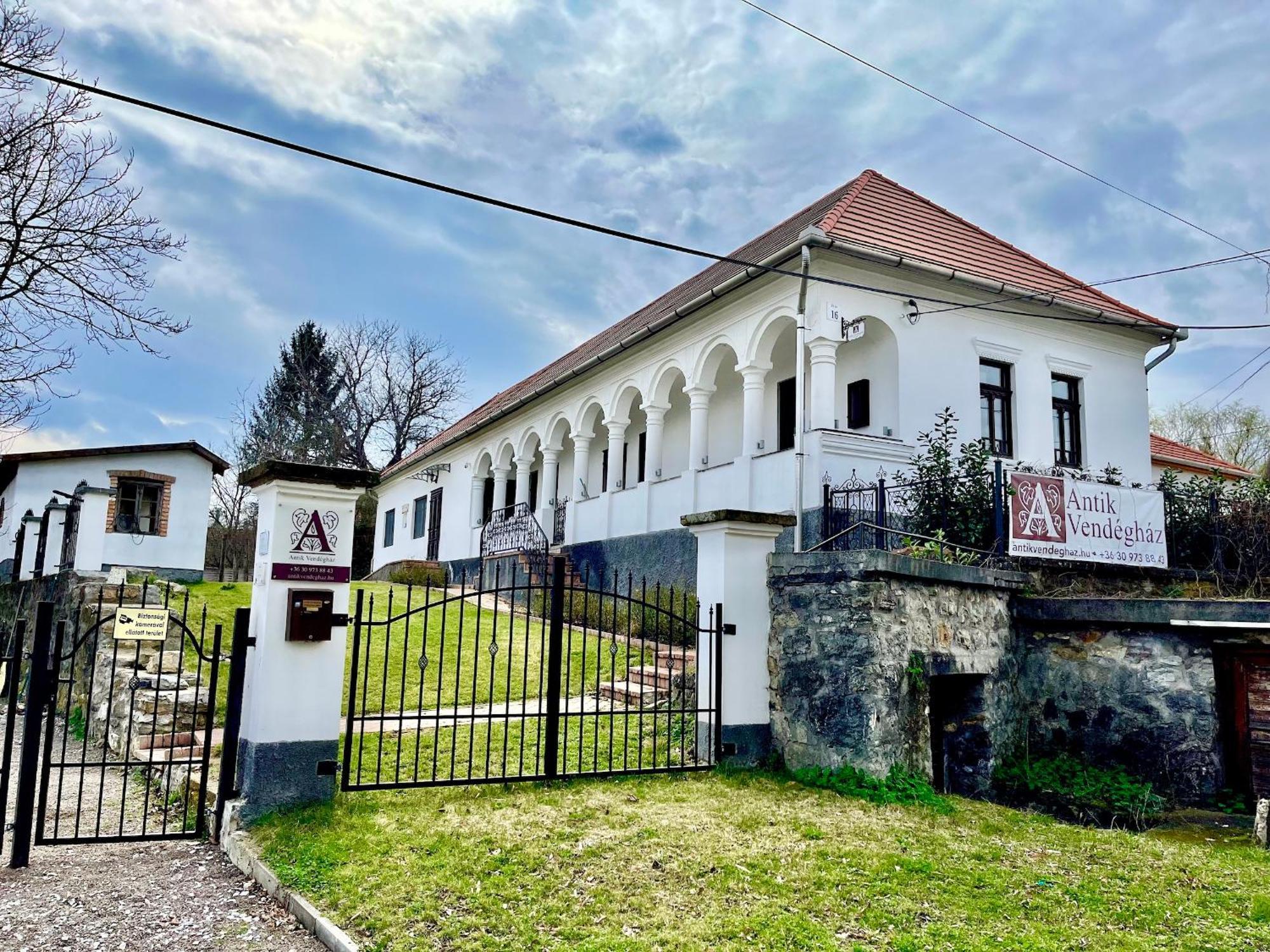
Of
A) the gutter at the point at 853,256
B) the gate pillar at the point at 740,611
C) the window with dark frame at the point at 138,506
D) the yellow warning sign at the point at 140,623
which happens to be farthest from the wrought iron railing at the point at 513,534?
the yellow warning sign at the point at 140,623

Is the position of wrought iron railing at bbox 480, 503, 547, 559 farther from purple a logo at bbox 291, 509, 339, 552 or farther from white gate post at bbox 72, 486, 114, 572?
purple a logo at bbox 291, 509, 339, 552

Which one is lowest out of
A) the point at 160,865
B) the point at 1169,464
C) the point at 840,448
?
the point at 160,865

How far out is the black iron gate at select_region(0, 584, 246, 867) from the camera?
5.25m

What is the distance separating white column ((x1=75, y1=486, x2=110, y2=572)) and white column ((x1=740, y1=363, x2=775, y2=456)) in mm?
9282

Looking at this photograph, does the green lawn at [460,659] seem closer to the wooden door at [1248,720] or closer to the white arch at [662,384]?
the white arch at [662,384]

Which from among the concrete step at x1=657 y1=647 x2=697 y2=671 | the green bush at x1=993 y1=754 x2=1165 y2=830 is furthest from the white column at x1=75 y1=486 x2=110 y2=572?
the green bush at x1=993 y1=754 x2=1165 y2=830

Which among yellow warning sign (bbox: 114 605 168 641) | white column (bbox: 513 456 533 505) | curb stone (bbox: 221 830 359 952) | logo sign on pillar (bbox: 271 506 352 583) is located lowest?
curb stone (bbox: 221 830 359 952)

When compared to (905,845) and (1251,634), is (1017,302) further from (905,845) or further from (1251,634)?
(905,845)

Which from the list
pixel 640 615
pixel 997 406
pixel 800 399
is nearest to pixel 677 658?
pixel 640 615

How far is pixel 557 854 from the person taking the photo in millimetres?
5176

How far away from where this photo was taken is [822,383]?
480 inches

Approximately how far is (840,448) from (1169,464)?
10.8 m

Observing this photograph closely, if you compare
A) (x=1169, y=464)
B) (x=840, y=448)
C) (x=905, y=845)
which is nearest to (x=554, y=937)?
(x=905, y=845)

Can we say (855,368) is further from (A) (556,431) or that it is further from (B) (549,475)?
(B) (549,475)
